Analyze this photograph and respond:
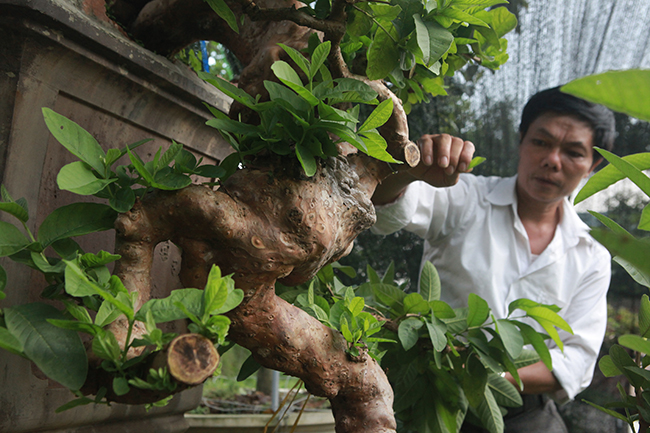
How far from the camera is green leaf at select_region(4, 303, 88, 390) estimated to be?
310mm

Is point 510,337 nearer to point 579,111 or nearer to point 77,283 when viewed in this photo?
point 77,283

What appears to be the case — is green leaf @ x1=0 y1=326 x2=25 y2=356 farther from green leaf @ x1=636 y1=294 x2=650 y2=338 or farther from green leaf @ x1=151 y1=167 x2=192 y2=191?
green leaf @ x1=636 y1=294 x2=650 y2=338

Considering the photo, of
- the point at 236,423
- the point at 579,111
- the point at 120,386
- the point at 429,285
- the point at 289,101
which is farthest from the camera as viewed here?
the point at 579,111

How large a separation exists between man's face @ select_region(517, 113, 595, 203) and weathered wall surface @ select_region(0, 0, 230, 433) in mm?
1038

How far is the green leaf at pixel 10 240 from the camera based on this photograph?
349mm

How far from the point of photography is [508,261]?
137 centimetres

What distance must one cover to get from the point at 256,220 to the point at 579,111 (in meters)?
1.21

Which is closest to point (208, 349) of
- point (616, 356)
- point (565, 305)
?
point (616, 356)

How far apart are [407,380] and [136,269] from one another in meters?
0.45

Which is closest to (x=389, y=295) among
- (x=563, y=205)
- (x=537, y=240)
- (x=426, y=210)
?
(x=426, y=210)

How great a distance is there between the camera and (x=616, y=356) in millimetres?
507

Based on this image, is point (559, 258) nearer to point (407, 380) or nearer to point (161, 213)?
point (407, 380)

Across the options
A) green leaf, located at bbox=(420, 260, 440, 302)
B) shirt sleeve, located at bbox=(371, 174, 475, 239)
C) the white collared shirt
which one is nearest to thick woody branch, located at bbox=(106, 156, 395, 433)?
green leaf, located at bbox=(420, 260, 440, 302)

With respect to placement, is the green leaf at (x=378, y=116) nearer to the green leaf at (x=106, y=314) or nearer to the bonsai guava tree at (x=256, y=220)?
the bonsai guava tree at (x=256, y=220)
